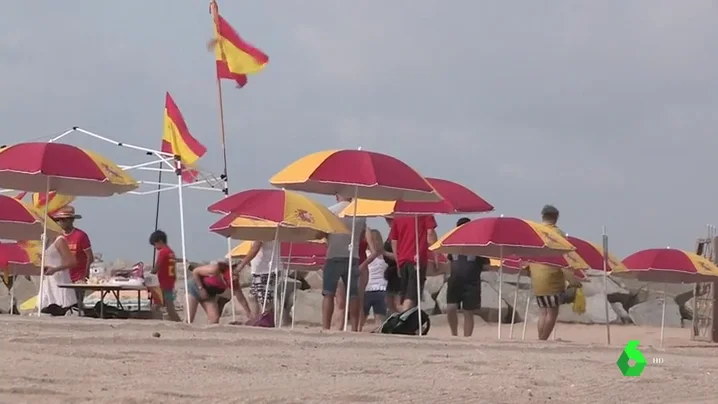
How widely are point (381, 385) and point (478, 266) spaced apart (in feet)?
20.1

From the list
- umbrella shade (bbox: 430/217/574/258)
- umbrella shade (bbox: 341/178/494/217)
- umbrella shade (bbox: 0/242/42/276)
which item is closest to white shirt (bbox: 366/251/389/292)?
umbrella shade (bbox: 341/178/494/217)

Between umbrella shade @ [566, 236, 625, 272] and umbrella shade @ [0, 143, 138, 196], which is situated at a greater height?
umbrella shade @ [0, 143, 138, 196]

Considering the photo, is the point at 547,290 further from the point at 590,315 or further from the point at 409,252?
the point at 590,315

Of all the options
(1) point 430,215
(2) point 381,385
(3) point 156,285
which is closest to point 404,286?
(1) point 430,215

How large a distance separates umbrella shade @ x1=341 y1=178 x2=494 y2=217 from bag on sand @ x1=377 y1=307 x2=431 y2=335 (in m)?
1.11

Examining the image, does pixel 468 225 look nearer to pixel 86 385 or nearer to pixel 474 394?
pixel 474 394

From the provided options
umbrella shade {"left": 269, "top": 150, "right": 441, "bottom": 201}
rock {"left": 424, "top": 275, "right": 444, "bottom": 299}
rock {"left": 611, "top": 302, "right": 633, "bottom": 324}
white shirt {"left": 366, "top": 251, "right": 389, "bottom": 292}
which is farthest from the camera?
rock {"left": 424, "top": 275, "right": 444, "bottom": 299}

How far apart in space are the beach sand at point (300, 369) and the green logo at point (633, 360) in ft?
0.28

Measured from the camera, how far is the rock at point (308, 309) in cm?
2125

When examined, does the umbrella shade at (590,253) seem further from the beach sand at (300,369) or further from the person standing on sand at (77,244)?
the person standing on sand at (77,244)

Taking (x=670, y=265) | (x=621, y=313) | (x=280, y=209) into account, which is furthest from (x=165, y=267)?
(x=621, y=313)

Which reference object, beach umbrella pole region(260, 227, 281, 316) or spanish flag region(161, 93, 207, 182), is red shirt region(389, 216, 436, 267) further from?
spanish flag region(161, 93, 207, 182)

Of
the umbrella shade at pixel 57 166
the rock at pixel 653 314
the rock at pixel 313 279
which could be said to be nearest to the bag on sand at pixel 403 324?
the umbrella shade at pixel 57 166

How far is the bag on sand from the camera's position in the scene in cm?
1182
